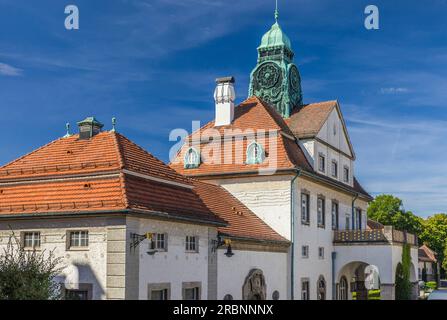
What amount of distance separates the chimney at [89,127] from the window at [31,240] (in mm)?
4629

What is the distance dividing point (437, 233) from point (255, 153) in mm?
72914

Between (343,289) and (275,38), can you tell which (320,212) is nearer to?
(343,289)

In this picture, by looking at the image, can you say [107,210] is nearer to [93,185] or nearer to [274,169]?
[93,185]

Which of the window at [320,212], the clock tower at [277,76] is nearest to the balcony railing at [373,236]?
the window at [320,212]

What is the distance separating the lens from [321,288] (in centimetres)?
3634

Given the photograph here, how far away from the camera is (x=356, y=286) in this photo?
137 feet

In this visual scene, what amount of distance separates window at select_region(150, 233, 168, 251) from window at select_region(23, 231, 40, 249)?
12.4ft

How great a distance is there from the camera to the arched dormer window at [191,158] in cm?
3581

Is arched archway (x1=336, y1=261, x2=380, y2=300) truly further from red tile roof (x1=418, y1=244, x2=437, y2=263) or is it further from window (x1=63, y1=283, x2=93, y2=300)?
red tile roof (x1=418, y1=244, x2=437, y2=263)

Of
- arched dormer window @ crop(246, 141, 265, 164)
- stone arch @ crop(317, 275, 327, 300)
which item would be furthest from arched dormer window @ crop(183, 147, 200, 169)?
stone arch @ crop(317, 275, 327, 300)

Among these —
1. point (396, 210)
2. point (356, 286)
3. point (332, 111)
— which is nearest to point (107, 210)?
point (332, 111)

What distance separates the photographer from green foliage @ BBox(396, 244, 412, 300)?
36625 mm

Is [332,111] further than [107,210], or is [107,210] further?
[332,111]

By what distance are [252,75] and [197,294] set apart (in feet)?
67.9
